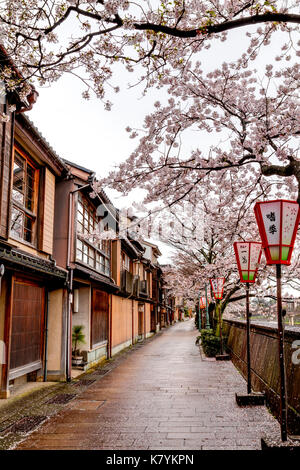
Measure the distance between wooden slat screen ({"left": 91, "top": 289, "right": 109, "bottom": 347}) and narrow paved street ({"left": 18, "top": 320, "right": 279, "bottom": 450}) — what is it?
3.42m

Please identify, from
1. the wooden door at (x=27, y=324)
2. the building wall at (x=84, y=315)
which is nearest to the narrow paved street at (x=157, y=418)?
the wooden door at (x=27, y=324)

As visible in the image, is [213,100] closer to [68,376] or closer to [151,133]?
[151,133]

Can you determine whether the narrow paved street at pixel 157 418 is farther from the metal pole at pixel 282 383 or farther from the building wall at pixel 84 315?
the building wall at pixel 84 315

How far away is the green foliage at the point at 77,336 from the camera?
13141mm

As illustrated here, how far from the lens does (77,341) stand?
1323cm

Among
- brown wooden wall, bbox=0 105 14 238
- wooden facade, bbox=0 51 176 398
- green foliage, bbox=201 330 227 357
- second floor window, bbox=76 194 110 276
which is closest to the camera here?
brown wooden wall, bbox=0 105 14 238

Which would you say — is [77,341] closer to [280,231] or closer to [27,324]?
[27,324]

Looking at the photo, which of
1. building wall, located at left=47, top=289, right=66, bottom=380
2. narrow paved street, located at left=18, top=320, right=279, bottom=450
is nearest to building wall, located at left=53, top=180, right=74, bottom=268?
building wall, located at left=47, top=289, right=66, bottom=380

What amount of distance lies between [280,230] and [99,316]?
1164cm

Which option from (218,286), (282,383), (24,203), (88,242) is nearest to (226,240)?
(218,286)

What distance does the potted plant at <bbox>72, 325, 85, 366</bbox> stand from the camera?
12977mm

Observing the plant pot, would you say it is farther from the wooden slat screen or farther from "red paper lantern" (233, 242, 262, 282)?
"red paper lantern" (233, 242, 262, 282)

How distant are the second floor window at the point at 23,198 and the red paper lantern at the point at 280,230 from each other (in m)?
6.36

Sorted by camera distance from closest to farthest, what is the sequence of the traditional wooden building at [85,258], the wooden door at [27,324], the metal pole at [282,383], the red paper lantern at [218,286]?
the metal pole at [282,383]
the wooden door at [27,324]
the traditional wooden building at [85,258]
the red paper lantern at [218,286]
